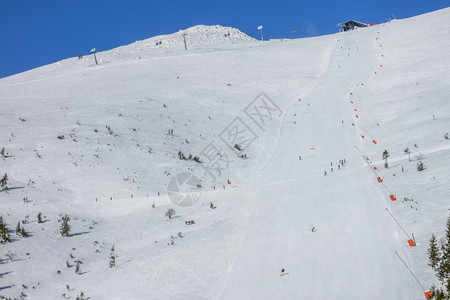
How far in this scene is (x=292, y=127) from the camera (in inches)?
1243

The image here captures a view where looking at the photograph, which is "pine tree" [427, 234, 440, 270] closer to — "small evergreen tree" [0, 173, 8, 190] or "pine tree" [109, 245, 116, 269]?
"pine tree" [109, 245, 116, 269]

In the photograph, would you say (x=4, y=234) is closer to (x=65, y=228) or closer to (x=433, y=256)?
(x=65, y=228)

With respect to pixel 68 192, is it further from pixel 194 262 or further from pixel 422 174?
pixel 422 174

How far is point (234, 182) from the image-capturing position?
76.1 ft

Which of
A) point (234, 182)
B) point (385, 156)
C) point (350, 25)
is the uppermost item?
point (350, 25)

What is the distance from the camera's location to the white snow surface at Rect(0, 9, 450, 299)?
13.2 meters

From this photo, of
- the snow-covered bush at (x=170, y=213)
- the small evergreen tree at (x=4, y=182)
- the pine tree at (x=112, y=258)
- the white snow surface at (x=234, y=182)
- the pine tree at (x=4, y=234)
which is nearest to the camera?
the white snow surface at (x=234, y=182)

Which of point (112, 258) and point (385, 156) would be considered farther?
point (385, 156)

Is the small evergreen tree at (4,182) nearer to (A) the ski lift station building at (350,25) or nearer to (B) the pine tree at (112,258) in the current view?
(B) the pine tree at (112,258)

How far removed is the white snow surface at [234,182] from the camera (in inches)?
520

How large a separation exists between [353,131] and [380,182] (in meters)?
10.4

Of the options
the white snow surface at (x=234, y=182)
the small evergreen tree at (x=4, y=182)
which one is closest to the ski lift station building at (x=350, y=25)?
the white snow surface at (x=234, y=182)

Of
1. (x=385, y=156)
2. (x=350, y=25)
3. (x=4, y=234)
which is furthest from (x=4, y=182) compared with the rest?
(x=350, y=25)

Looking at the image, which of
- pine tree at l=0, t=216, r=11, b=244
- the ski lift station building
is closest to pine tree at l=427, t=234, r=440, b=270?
pine tree at l=0, t=216, r=11, b=244
